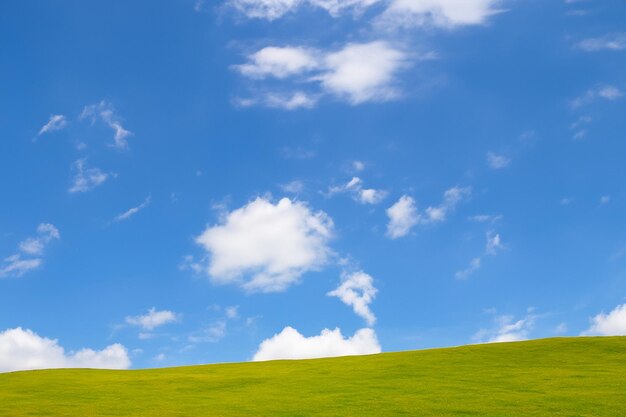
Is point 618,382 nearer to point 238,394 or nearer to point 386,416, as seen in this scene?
point 386,416

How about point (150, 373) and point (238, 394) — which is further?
point (150, 373)

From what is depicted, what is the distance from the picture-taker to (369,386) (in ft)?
127

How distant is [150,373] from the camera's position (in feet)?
164

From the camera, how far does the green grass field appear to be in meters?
32.8

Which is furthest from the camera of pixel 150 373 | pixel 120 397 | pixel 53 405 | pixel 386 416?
pixel 150 373

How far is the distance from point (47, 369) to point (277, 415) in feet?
93.1

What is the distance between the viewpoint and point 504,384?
38.2 m

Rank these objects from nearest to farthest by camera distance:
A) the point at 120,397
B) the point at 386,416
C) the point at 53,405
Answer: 1. the point at 386,416
2. the point at 53,405
3. the point at 120,397

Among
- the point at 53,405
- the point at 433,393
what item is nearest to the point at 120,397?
the point at 53,405

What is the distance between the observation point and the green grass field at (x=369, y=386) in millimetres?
32750

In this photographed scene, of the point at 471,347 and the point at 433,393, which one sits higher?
the point at 471,347

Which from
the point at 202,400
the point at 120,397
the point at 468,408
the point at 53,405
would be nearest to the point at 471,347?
the point at 468,408

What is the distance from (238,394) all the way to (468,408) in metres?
13.9

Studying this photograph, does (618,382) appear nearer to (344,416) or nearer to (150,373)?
(344,416)
